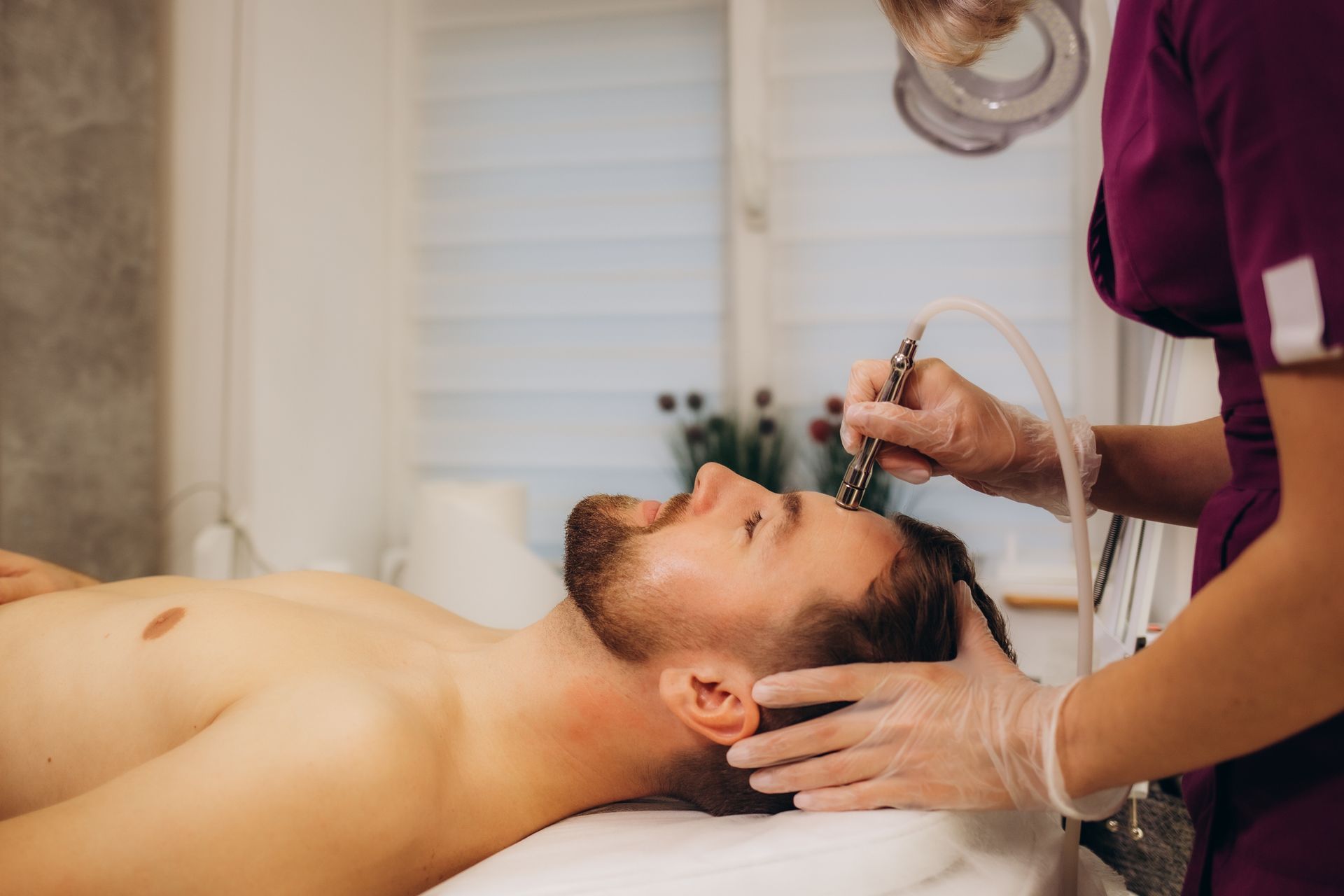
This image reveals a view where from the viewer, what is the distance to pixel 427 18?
2920 mm

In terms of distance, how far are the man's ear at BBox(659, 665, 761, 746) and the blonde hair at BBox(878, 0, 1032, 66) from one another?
2.65ft

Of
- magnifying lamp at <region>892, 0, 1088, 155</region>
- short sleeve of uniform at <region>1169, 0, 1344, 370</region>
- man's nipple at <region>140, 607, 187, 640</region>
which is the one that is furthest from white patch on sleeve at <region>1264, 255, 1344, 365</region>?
man's nipple at <region>140, 607, 187, 640</region>

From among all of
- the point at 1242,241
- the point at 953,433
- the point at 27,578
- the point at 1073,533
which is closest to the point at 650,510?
the point at 953,433

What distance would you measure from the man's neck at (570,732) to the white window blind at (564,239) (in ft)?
5.28

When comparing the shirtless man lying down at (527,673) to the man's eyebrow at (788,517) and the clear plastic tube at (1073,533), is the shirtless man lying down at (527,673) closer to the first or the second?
the man's eyebrow at (788,517)

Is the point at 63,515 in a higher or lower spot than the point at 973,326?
lower

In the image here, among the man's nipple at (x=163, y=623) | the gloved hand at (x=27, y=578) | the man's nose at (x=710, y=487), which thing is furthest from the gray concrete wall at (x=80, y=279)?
the man's nose at (x=710, y=487)

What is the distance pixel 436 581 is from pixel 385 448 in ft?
3.19

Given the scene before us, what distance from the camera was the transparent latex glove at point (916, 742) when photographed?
2.70ft

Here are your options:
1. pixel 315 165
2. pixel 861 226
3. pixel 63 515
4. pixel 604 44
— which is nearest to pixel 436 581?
pixel 63 515

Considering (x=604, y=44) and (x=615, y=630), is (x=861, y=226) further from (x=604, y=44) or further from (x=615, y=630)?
(x=615, y=630)

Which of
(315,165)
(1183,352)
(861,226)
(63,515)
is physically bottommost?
(63,515)

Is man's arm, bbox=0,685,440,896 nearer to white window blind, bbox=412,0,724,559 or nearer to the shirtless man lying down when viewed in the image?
the shirtless man lying down

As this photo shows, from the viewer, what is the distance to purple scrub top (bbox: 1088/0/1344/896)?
59cm
